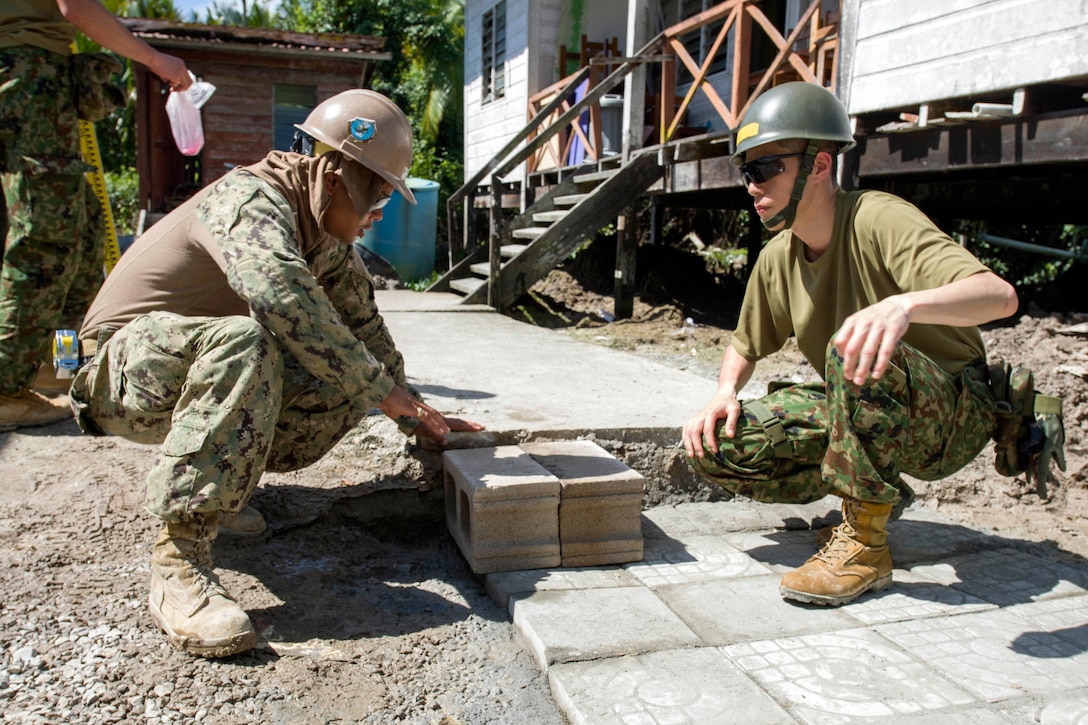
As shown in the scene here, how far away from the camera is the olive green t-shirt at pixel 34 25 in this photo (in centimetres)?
340

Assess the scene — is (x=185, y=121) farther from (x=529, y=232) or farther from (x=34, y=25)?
(x=529, y=232)

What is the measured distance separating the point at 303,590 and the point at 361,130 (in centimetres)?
135

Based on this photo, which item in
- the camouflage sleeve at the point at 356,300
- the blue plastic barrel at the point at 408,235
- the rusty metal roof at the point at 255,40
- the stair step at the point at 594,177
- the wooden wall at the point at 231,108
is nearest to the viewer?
the camouflage sleeve at the point at 356,300

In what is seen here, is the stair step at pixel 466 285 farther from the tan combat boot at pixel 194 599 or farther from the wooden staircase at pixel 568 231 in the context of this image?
the tan combat boot at pixel 194 599

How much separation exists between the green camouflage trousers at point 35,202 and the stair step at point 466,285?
5174 millimetres

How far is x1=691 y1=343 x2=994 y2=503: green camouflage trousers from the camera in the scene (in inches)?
90.5

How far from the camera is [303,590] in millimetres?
2557

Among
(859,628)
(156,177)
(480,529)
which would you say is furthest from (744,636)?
(156,177)

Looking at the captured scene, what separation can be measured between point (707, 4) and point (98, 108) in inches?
385

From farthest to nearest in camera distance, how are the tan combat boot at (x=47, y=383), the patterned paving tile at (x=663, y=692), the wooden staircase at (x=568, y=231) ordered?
the wooden staircase at (x=568, y=231)
the tan combat boot at (x=47, y=383)
the patterned paving tile at (x=663, y=692)

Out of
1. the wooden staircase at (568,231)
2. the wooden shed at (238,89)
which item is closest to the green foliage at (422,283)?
the wooden staircase at (568,231)

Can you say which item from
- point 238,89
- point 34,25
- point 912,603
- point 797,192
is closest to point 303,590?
point 912,603

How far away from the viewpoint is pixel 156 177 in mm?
14578

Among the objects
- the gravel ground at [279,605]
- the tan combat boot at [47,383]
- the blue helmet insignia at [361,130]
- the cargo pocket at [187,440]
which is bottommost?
the gravel ground at [279,605]
